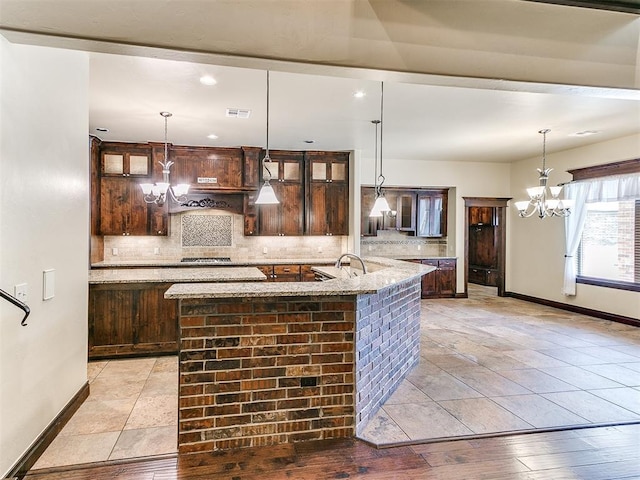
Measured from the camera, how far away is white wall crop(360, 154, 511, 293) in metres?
7.82

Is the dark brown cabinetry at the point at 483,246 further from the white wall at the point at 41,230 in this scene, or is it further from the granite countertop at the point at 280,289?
the white wall at the point at 41,230

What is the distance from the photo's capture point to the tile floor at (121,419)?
2408 mm

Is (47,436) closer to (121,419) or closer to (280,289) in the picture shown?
(121,419)

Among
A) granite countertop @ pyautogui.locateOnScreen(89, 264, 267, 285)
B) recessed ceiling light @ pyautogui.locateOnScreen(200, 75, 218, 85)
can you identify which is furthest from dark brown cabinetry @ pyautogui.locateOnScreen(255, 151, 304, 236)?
recessed ceiling light @ pyautogui.locateOnScreen(200, 75, 218, 85)

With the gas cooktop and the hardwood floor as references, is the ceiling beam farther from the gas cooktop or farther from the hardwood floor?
the gas cooktop

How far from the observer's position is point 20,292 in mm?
2111

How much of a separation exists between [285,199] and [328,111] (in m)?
2.48

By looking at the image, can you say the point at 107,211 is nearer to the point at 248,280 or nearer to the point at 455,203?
the point at 248,280

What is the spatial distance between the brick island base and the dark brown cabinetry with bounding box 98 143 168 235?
4.58 meters

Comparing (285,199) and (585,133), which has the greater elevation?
(585,133)

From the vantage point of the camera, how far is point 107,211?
627 centimetres

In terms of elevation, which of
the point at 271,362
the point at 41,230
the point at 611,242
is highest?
the point at 41,230

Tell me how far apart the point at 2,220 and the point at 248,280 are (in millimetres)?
2396

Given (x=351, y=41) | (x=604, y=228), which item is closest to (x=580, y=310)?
(x=604, y=228)
